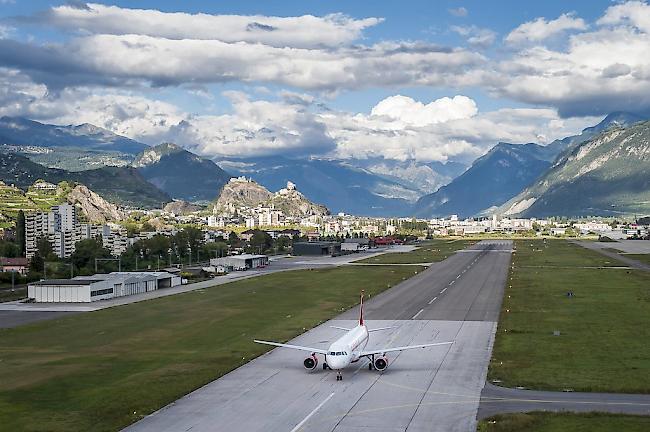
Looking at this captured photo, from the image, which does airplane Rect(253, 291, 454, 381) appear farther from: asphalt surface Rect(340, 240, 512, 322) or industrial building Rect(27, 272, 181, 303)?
industrial building Rect(27, 272, 181, 303)

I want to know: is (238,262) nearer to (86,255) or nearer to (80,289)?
(86,255)

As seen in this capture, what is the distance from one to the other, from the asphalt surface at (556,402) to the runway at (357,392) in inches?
44.8

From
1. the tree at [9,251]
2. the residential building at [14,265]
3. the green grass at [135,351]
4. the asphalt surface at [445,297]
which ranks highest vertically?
the tree at [9,251]

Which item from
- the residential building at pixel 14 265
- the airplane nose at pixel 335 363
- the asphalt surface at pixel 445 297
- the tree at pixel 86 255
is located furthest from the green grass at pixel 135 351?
the residential building at pixel 14 265

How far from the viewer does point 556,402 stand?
163 ft

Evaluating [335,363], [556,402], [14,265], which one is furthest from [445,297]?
[14,265]

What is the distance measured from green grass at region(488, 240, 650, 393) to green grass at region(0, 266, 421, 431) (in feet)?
61.2

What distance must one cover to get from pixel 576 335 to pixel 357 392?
105 ft

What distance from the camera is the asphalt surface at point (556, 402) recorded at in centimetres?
4794

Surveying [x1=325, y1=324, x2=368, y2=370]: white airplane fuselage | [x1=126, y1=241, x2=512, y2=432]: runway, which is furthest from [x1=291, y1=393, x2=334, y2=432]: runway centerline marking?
[x1=325, y1=324, x2=368, y2=370]: white airplane fuselage

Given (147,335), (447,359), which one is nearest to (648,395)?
(447,359)

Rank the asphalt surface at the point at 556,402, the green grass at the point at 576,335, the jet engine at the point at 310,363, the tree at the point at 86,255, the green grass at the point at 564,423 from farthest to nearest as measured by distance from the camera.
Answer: the tree at the point at 86,255 < the jet engine at the point at 310,363 < the green grass at the point at 576,335 < the asphalt surface at the point at 556,402 < the green grass at the point at 564,423

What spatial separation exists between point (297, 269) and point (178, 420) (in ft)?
431

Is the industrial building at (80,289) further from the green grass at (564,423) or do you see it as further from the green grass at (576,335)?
the green grass at (564,423)
